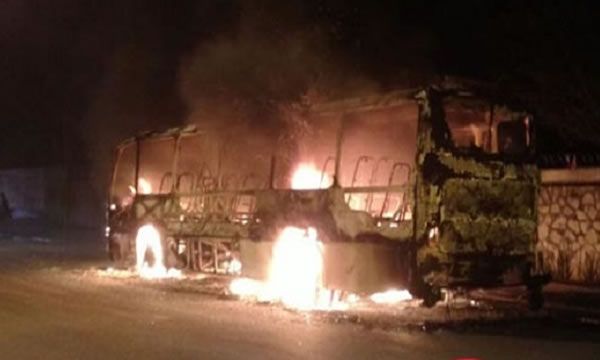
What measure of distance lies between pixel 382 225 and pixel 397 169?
2188 millimetres

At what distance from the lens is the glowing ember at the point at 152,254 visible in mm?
18328

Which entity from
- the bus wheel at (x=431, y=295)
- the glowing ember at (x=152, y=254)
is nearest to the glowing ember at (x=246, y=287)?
the glowing ember at (x=152, y=254)

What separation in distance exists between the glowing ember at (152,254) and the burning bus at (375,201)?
112cm

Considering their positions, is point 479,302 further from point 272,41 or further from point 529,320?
point 272,41

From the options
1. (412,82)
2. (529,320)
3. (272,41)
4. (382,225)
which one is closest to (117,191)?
(272,41)

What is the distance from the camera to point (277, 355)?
9.26m

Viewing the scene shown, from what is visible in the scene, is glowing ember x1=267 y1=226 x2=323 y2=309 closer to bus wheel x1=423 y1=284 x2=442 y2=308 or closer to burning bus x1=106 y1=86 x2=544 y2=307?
burning bus x1=106 y1=86 x2=544 y2=307

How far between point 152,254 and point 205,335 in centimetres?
826

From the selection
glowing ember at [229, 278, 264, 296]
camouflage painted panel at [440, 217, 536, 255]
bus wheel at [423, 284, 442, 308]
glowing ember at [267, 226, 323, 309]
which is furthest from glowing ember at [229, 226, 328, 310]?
camouflage painted panel at [440, 217, 536, 255]

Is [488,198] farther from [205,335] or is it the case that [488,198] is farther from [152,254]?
[152,254]

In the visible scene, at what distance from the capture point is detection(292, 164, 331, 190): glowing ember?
47.5ft

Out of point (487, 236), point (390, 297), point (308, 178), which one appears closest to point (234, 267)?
point (308, 178)

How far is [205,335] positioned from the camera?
10648mm

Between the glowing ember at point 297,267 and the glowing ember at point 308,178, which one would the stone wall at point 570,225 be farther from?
the glowing ember at point 297,267
